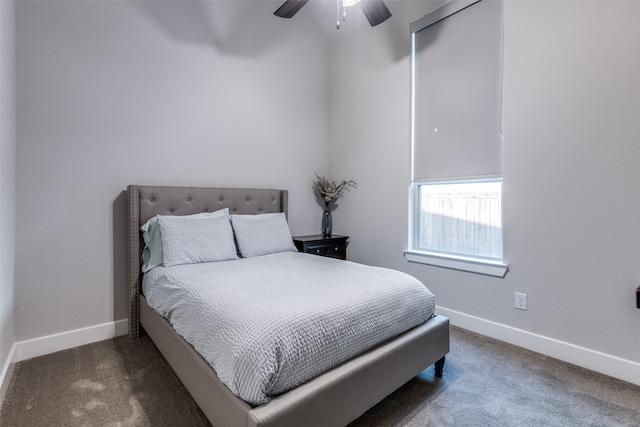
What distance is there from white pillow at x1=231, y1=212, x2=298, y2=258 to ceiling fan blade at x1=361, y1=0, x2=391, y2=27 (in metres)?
1.89

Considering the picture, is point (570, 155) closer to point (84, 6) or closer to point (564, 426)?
point (564, 426)

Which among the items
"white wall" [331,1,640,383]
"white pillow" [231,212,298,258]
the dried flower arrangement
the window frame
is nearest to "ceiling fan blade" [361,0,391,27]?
"white wall" [331,1,640,383]

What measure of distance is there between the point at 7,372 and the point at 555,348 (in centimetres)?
353

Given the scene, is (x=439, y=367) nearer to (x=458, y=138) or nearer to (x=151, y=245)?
(x=458, y=138)

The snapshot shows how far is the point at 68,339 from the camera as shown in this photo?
7.63 ft

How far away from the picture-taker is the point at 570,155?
2.10m

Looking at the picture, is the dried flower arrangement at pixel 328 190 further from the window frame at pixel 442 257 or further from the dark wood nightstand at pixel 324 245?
the window frame at pixel 442 257

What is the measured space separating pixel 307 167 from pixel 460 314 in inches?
89.5

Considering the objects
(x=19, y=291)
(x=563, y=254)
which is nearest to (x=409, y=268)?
(x=563, y=254)

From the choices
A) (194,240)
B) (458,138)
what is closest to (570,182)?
(458,138)

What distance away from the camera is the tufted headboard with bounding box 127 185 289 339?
2443 mm

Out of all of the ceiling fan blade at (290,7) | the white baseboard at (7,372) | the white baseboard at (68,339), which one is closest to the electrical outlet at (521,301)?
the ceiling fan blade at (290,7)

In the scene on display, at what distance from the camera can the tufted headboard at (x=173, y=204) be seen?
8.02 ft

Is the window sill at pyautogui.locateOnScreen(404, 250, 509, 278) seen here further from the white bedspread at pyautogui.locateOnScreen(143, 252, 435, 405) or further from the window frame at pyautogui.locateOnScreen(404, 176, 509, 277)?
the white bedspread at pyautogui.locateOnScreen(143, 252, 435, 405)
